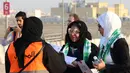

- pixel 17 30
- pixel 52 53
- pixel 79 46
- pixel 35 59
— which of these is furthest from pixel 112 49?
pixel 17 30

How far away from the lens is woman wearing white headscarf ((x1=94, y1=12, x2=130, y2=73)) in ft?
14.6

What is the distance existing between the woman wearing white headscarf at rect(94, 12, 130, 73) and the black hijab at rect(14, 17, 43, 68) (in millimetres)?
759

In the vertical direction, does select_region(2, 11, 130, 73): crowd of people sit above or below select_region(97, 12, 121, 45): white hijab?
below

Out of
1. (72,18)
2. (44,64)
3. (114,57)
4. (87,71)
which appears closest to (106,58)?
(114,57)

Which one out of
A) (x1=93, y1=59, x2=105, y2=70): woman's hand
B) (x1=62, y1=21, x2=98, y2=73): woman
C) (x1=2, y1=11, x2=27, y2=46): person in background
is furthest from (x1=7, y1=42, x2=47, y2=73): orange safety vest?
(x1=2, y1=11, x2=27, y2=46): person in background

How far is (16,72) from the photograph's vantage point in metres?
4.21

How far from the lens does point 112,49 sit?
14.8 feet

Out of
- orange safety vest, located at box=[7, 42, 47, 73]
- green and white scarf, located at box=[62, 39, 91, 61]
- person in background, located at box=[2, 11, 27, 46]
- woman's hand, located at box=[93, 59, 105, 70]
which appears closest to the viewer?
orange safety vest, located at box=[7, 42, 47, 73]

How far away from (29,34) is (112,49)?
965 millimetres

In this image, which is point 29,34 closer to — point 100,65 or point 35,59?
point 35,59

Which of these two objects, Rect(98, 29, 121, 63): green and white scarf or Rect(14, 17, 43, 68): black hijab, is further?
Rect(98, 29, 121, 63): green and white scarf

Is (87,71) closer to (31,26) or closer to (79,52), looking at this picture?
(79,52)

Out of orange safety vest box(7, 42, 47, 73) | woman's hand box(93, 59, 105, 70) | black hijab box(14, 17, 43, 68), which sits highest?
black hijab box(14, 17, 43, 68)

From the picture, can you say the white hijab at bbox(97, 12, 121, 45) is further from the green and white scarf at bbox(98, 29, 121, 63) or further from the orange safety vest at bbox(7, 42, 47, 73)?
the orange safety vest at bbox(7, 42, 47, 73)
